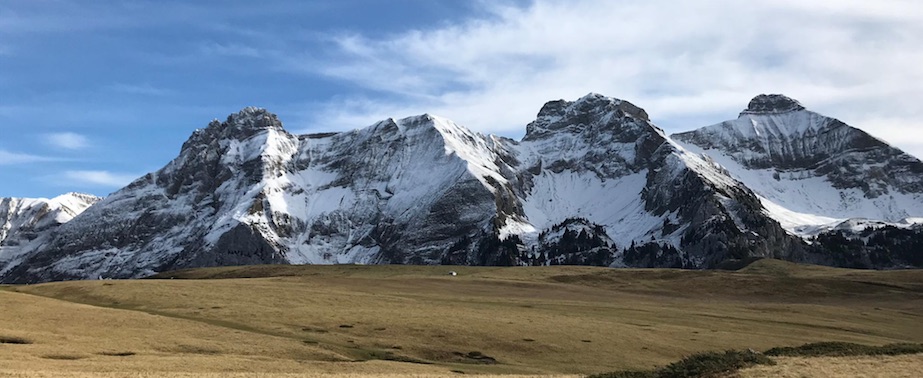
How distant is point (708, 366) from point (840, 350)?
50.3 feet

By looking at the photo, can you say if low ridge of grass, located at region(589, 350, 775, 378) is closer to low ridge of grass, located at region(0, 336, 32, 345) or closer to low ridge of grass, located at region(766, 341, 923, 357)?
low ridge of grass, located at region(766, 341, 923, 357)

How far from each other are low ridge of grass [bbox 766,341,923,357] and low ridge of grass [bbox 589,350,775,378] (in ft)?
18.8

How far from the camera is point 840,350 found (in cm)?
6512

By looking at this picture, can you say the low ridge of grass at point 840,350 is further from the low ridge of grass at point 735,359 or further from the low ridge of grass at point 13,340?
the low ridge of grass at point 13,340

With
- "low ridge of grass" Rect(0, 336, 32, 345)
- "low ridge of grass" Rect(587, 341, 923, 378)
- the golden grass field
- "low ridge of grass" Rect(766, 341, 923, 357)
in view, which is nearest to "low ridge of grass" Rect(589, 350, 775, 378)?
"low ridge of grass" Rect(587, 341, 923, 378)

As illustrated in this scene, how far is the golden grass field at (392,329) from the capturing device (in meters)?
65.8

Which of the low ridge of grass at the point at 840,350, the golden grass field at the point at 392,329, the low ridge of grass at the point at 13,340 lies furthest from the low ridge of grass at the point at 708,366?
the low ridge of grass at the point at 13,340

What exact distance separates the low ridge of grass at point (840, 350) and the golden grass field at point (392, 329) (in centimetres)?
362

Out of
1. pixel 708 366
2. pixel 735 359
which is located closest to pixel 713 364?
pixel 708 366

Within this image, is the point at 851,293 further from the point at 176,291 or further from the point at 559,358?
the point at 176,291

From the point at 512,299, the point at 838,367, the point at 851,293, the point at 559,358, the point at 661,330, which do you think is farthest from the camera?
the point at 851,293

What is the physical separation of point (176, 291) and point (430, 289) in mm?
47215

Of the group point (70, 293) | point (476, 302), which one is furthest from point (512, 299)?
point (70, 293)

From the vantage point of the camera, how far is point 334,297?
12106 cm
